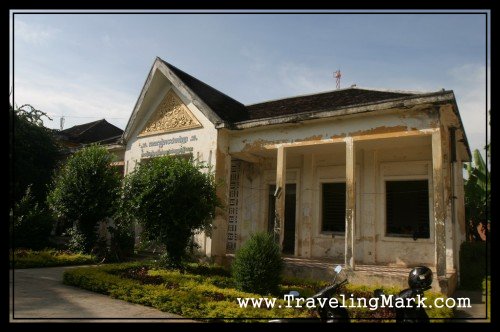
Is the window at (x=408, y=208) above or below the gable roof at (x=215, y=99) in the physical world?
below

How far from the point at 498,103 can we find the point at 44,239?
52.9 ft

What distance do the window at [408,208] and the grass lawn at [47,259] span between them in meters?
10.4

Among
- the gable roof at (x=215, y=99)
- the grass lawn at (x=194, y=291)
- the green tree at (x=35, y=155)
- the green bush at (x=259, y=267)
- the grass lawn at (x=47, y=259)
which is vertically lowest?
the grass lawn at (x=47, y=259)

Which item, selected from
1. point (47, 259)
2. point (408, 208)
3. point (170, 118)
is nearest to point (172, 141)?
point (170, 118)

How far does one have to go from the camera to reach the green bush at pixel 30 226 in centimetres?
1469

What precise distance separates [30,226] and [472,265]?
1577 centimetres

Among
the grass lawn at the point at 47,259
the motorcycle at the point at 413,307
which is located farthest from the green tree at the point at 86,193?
the motorcycle at the point at 413,307

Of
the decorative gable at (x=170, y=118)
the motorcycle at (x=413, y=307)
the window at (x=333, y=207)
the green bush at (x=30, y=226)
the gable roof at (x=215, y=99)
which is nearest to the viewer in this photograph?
the motorcycle at (x=413, y=307)

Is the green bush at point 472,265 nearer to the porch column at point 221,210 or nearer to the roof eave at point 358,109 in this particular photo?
the roof eave at point 358,109

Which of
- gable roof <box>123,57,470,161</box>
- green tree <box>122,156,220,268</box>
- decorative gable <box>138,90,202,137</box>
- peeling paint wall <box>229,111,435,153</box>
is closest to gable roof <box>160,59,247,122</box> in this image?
gable roof <box>123,57,470,161</box>

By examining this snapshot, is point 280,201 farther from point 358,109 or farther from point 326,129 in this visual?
point 358,109

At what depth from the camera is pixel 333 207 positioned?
13.6m


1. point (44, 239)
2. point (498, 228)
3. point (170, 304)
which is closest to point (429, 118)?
point (498, 228)

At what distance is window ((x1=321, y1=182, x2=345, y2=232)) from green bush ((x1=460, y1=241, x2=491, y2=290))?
3.77 meters
